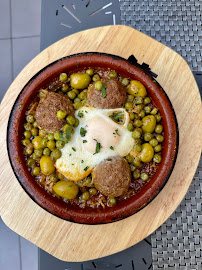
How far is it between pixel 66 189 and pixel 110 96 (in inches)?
33.5

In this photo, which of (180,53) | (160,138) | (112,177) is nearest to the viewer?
(112,177)

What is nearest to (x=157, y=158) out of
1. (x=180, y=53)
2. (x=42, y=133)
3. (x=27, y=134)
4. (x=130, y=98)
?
(x=130, y=98)

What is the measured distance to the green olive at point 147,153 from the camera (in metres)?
2.46

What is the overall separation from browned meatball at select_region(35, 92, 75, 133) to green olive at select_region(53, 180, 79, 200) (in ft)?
1.50

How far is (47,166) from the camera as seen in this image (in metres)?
2.44

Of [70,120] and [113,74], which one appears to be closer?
[70,120]

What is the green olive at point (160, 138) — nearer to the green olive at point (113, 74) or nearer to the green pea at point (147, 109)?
the green pea at point (147, 109)

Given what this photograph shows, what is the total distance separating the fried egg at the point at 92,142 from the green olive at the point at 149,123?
0.15 metres

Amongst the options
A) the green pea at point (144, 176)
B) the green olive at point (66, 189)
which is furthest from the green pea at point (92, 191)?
the green pea at point (144, 176)

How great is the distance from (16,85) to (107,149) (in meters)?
1.11

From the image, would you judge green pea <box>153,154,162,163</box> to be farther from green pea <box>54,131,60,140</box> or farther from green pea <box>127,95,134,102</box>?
green pea <box>54,131,60,140</box>

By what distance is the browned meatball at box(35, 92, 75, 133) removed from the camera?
2381 mm

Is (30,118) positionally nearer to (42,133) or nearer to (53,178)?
(42,133)

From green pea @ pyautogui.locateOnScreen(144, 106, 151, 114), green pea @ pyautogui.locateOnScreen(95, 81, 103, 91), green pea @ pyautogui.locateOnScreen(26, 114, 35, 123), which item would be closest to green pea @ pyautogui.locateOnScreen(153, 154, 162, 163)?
green pea @ pyautogui.locateOnScreen(144, 106, 151, 114)
